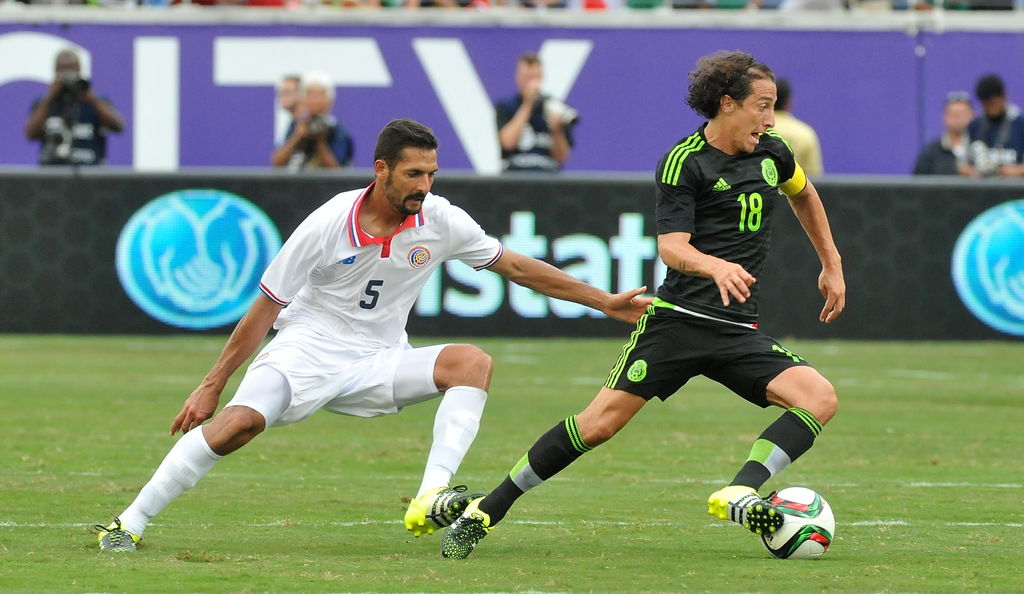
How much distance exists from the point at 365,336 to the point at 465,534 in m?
0.99

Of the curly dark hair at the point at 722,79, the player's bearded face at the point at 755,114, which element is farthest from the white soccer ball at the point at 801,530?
the curly dark hair at the point at 722,79

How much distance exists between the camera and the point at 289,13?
67.8 ft

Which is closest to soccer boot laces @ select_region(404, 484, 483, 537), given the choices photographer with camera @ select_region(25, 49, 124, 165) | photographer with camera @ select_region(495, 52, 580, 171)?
photographer with camera @ select_region(495, 52, 580, 171)

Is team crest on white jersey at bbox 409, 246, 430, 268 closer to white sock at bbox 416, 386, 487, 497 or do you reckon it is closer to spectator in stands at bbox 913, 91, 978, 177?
white sock at bbox 416, 386, 487, 497

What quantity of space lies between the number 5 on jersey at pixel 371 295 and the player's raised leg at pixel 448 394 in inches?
10.0

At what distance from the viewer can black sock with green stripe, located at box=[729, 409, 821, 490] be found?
6.69 metres

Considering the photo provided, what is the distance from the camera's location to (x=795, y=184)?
23.8ft

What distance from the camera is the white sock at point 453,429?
6926 millimetres

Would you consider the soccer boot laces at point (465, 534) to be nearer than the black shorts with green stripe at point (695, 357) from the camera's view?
Yes

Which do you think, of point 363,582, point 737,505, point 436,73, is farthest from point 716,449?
point 436,73

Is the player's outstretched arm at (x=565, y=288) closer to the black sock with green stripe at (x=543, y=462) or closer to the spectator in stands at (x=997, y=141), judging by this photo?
the black sock with green stripe at (x=543, y=462)

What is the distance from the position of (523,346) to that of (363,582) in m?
11.3

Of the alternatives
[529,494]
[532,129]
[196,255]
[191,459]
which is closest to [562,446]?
[191,459]

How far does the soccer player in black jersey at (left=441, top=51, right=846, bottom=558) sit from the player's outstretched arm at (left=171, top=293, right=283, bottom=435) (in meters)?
1.04
